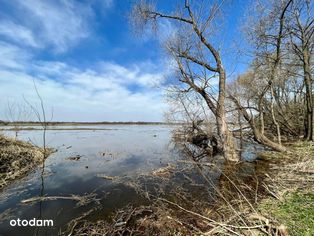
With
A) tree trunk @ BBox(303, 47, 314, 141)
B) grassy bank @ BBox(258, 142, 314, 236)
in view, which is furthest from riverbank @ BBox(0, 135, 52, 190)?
tree trunk @ BBox(303, 47, 314, 141)

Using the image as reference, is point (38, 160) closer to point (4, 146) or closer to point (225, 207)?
point (4, 146)

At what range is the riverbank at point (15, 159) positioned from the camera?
8.73 meters

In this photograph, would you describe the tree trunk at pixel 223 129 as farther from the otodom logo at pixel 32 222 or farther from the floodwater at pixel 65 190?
Result: the otodom logo at pixel 32 222

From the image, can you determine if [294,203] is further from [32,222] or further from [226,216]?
[32,222]

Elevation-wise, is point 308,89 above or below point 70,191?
above

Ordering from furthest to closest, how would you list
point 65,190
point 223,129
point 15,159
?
1. point 223,129
2. point 15,159
3. point 65,190

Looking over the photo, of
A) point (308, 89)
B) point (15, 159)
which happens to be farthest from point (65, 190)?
point (308, 89)

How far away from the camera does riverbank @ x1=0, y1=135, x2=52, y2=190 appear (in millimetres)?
8727

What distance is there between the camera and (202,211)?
206 inches

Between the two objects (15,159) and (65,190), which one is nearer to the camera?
(65,190)

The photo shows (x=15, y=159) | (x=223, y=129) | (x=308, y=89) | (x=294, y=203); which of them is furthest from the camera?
(x=308, y=89)

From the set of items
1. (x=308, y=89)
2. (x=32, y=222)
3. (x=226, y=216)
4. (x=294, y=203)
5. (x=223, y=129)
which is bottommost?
(x=32, y=222)

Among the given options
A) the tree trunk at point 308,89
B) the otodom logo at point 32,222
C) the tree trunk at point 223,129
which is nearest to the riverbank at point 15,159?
the otodom logo at point 32,222

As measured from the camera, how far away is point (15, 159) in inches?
404
